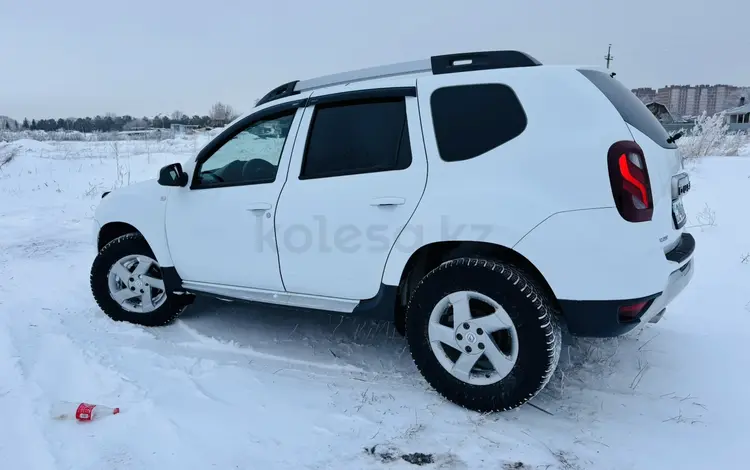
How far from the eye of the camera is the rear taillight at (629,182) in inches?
93.7

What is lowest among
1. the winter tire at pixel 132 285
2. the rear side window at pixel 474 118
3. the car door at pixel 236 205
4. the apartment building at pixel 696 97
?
the winter tire at pixel 132 285

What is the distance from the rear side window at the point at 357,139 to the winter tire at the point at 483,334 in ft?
2.45

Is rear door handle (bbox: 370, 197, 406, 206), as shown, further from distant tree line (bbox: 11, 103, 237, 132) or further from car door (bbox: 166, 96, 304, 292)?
distant tree line (bbox: 11, 103, 237, 132)

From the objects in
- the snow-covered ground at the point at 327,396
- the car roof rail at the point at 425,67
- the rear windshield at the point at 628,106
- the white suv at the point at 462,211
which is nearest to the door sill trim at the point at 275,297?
the white suv at the point at 462,211

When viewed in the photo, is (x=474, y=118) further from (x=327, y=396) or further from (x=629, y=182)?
(x=327, y=396)

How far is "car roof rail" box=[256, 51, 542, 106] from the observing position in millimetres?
2844

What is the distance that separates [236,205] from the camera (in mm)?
3443

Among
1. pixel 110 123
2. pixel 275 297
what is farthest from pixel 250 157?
pixel 110 123

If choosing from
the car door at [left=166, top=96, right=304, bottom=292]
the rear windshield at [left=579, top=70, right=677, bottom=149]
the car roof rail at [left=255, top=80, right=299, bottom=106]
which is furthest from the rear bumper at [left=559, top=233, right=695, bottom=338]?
the car roof rail at [left=255, top=80, right=299, bottom=106]

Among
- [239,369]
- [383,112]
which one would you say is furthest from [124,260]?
[383,112]

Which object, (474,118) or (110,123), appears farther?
(110,123)

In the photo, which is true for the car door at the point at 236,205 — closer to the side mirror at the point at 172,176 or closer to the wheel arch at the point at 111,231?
the side mirror at the point at 172,176

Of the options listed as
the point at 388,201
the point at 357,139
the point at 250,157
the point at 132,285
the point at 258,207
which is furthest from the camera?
the point at 132,285

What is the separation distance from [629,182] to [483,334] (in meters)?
1.07
